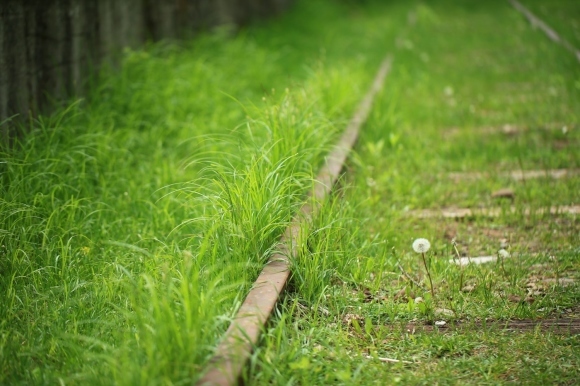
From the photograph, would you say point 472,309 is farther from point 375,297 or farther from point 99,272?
point 99,272

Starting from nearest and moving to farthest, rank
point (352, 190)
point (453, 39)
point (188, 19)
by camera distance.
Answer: point (352, 190), point (188, 19), point (453, 39)

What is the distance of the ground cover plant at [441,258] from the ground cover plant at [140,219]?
0.89ft

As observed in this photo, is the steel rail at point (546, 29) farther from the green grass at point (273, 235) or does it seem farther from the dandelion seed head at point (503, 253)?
the dandelion seed head at point (503, 253)

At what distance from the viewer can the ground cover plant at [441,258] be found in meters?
2.82

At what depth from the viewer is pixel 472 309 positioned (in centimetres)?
327

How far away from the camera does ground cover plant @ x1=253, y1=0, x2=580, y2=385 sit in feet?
9.24

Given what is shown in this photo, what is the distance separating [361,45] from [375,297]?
836 cm

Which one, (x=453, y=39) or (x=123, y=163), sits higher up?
(x=123, y=163)

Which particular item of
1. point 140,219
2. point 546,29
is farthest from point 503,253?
point 546,29

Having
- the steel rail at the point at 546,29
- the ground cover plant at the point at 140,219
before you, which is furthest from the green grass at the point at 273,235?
the steel rail at the point at 546,29

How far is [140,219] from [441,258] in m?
1.51

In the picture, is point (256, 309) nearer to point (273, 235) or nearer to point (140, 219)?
point (273, 235)

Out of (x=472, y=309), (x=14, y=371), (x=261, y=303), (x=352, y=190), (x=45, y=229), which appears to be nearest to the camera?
(x=14, y=371)

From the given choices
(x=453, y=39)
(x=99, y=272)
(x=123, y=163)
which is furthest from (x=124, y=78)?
(x=453, y=39)
